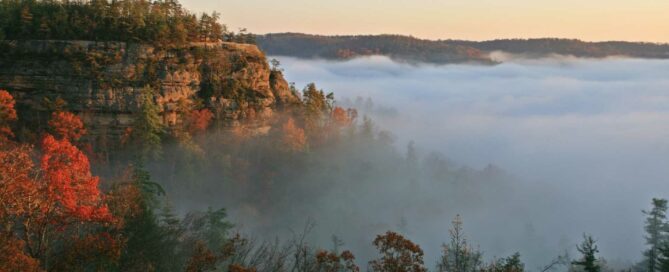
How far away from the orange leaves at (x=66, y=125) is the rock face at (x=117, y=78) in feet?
6.78

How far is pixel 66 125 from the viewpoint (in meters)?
54.0

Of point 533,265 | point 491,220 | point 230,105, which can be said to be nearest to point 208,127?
point 230,105

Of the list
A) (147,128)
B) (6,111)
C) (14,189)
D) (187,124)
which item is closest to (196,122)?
(187,124)

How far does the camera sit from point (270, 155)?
75.8 m

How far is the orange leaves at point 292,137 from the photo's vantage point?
7469 centimetres

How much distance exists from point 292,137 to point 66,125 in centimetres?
3020

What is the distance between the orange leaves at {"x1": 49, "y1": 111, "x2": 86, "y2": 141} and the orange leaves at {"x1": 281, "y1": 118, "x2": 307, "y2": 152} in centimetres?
2769

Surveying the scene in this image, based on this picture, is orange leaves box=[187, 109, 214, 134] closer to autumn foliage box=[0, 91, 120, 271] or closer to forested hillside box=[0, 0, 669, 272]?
forested hillside box=[0, 0, 669, 272]

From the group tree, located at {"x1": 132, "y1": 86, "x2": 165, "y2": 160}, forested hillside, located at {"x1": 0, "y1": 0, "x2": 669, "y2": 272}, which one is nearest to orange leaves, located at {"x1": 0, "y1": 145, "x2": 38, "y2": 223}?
forested hillside, located at {"x1": 0, "y1": 0, "x2": 669, "y2": 272}

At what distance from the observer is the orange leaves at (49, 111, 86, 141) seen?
53997 millimetres

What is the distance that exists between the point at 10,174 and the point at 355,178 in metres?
74.4

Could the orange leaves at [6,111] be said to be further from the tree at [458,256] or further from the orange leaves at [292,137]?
the tree at [458,256]

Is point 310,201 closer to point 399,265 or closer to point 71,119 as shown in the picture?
point 71,119

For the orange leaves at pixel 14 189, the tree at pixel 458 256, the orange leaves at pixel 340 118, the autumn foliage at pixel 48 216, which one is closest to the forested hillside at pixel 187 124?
the orange leaves at pixel 340 118
